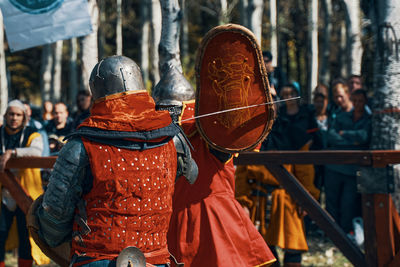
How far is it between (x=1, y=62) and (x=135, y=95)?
37.1ft

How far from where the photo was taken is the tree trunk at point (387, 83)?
17.9 ft

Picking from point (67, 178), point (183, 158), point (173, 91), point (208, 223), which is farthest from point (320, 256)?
point (67, 178)

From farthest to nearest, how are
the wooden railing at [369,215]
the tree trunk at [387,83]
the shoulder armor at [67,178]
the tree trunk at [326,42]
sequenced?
the tree trunk at [326,42]
the tree trunk at [387,83]
the wooden railing at [369,215]
the shoulder armor at [67,178]

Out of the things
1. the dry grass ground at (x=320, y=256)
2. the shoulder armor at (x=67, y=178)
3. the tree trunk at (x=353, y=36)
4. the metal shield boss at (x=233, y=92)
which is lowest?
the dry grass ground at (x=320, y=256)

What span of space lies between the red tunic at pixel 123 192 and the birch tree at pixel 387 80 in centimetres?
327

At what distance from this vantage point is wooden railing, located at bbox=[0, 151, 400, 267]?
4.36m

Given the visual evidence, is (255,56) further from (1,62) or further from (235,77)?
(1,62)

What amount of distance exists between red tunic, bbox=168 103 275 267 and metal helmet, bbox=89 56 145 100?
0.93 metres

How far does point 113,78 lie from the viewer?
2746 millimetres

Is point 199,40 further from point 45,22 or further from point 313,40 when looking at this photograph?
point 45,22

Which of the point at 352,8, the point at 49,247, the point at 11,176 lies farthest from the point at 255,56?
the point at 352,8

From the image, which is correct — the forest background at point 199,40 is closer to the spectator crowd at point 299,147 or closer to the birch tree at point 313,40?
the birch tree at point 313,40

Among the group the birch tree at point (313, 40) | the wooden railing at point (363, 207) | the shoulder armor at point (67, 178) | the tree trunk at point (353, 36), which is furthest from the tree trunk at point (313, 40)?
the shoulder armor at point (67, 178)

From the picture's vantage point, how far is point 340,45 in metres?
24.5
